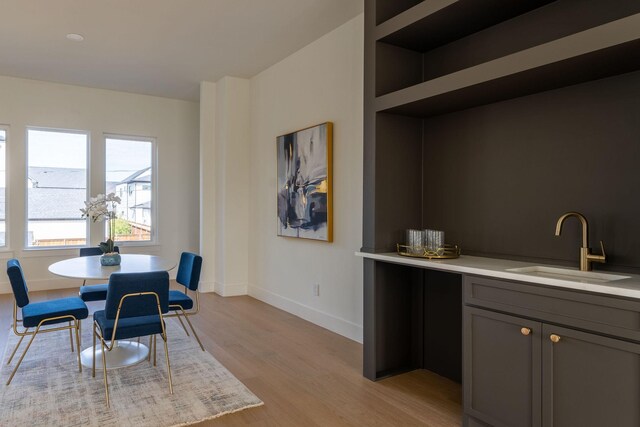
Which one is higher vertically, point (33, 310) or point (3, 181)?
point (3, 181)

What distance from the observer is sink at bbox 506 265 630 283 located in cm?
197

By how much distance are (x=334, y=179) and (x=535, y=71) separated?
2.26 metres

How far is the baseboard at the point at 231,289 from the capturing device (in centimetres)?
566

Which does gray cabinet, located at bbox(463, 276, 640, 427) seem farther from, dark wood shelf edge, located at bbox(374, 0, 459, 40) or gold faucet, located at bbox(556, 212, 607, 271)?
dark wood shelf edge, located at bbox(374, 0, 459, 40)

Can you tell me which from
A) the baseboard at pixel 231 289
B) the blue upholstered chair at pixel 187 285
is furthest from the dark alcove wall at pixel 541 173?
the baseboard at pixel 231 289

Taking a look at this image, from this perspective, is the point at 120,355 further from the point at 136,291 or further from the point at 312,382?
the point at 312,382

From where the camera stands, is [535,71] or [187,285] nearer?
[535,71]

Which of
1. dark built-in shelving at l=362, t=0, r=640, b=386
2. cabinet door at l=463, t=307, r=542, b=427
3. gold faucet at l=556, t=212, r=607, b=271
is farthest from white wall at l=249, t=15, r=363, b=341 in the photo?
gold faucet at l=556, t=212, r=607, b=271

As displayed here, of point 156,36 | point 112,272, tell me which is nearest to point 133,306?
point 112,272

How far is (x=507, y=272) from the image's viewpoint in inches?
80.8

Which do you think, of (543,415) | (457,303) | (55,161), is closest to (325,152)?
(457,303)

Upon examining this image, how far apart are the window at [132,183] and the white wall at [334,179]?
2016mm

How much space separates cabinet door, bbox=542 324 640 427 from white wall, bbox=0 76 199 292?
19.5 ft

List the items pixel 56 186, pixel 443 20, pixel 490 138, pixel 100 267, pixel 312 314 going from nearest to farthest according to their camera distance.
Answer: pixel 443 20 < pixel 490 138 < pixel 100 267 < pixel 312 314 < pixel 56 186
